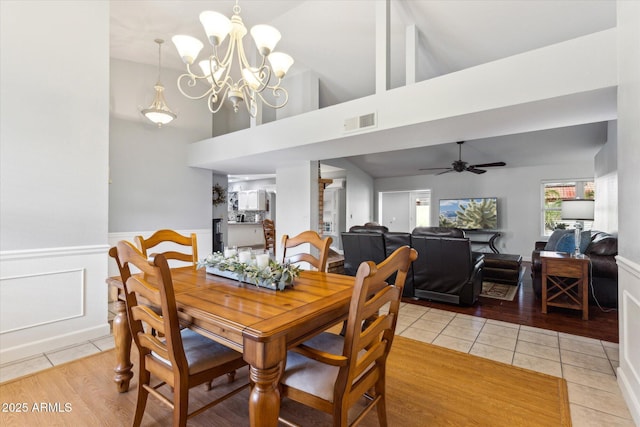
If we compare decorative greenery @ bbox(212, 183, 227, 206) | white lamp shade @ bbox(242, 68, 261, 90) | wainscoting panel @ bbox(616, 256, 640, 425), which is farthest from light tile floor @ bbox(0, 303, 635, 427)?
decorative greenery @ bbox(212, 183, 227, 206)

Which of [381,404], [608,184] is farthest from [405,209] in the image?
[381,404]

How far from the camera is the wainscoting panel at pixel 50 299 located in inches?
95.7

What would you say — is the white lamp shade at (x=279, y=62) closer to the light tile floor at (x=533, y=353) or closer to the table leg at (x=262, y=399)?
the table leg at (x=262, y=399)

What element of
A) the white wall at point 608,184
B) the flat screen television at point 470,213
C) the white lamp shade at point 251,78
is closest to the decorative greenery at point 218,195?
the white lamp shade at point 251,78

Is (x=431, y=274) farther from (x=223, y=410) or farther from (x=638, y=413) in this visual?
(x=223, y=410)

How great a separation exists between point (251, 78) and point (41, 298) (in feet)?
8.49

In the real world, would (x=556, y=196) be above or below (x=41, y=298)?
above

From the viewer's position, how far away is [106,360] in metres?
2.40

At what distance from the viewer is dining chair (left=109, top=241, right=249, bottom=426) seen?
49.2 inches

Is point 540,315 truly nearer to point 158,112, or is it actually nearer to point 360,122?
point 360,122

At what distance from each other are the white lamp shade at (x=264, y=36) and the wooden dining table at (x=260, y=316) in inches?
66.9

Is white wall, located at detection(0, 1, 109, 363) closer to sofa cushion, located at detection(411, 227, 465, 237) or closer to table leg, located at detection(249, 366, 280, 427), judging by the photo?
table leg, located at detection(249, 366, 280, 427)

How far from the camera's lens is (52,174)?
2.63 meters

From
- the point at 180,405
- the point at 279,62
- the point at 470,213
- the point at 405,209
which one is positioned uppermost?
the point at 279,62
